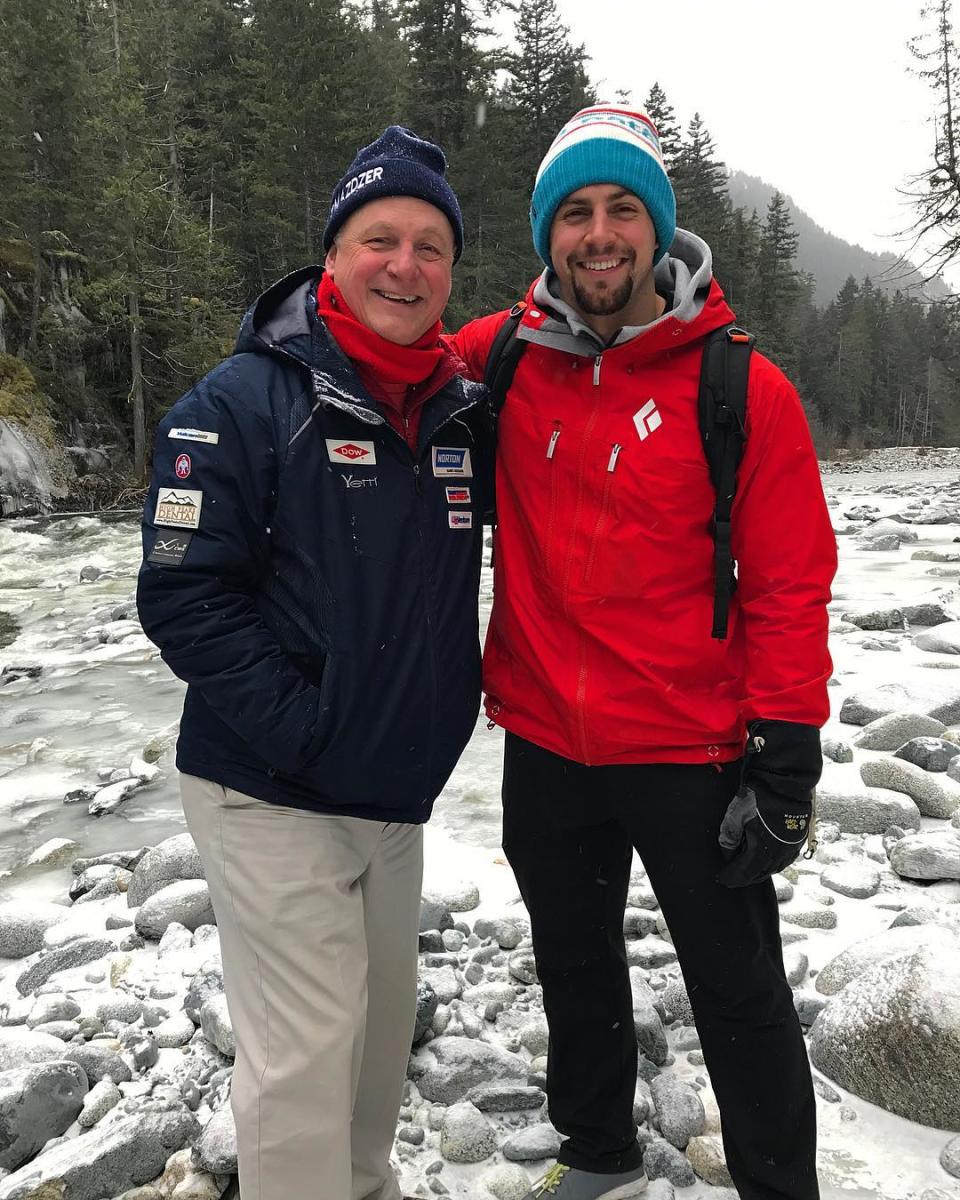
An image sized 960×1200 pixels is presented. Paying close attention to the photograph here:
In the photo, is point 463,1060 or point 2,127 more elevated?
point 2,127

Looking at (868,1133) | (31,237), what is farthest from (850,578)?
(31,237)

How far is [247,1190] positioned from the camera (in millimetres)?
1860

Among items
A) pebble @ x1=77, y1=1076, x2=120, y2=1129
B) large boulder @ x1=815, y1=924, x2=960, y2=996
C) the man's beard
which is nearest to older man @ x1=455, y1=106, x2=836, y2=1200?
the man's beard

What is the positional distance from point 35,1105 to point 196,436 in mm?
2016

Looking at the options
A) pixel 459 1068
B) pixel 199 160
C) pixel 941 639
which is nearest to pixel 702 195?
pixel 199 160

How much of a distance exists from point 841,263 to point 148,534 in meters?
219

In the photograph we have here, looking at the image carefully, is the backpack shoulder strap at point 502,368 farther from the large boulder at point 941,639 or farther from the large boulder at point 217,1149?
the large boulder at point 941,639

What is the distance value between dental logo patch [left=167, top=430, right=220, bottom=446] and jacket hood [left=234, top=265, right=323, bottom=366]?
0.25 meters

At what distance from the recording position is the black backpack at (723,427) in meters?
2.12

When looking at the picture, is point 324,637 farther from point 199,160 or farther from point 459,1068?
point 199,160

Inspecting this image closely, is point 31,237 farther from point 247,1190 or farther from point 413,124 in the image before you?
point 247,1190

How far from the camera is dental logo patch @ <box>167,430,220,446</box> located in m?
1.87

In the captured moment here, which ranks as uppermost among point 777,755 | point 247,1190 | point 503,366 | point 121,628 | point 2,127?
point 2,127

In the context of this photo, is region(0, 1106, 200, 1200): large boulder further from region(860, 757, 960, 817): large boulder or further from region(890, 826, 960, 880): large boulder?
region(860, 757, 960, 817): large boulder
